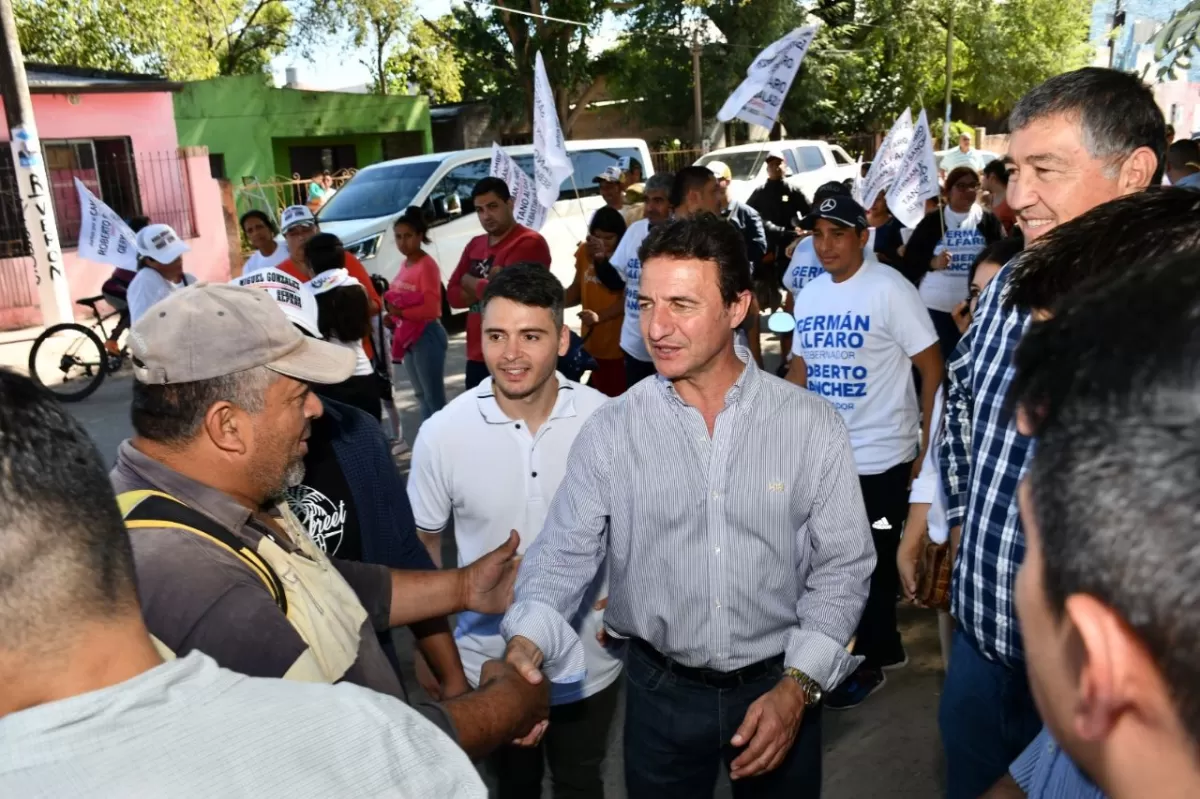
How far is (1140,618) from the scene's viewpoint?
0.75 meters

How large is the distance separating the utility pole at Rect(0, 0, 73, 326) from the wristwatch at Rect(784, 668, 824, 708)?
12.5 m

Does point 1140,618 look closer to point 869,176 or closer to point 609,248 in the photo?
point 609,248

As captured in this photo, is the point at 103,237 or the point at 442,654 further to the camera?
the point at 103,237

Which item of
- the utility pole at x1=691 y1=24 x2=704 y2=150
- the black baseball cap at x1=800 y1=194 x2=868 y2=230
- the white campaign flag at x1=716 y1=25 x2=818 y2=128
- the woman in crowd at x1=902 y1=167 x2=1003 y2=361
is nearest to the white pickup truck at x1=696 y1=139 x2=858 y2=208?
the white campaign flag at x1=716 y1=25 x2=818 y2=128

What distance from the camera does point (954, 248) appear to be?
738 cm

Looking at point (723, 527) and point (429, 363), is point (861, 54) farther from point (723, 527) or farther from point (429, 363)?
point (723, 527)

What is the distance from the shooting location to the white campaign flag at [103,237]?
8359 millimetres

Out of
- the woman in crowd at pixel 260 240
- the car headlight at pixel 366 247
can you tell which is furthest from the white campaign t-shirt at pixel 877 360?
the car headlight at pixel 366 247

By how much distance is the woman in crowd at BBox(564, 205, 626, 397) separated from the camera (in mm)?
6363

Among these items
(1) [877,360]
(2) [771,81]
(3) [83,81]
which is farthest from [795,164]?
(1) [877,360]

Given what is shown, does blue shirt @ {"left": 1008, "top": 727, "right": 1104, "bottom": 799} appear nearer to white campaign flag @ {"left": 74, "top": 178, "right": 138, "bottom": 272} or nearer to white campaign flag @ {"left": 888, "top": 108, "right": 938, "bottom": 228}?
white campaign flag @ {"left": 888, "top": 108, "right": 938, "bottom": 228}

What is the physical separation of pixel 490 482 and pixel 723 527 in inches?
35.3

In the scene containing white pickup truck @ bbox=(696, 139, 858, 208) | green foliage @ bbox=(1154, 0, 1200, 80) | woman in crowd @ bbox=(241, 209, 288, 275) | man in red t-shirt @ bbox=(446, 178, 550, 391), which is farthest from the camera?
white pickup truck @ bbox=(696, 139, 858, 208)

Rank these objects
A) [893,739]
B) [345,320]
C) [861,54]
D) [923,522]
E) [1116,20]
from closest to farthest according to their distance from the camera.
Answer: [923,522]
[893,739]
[345,320]
[1116,20]
[861,54]
